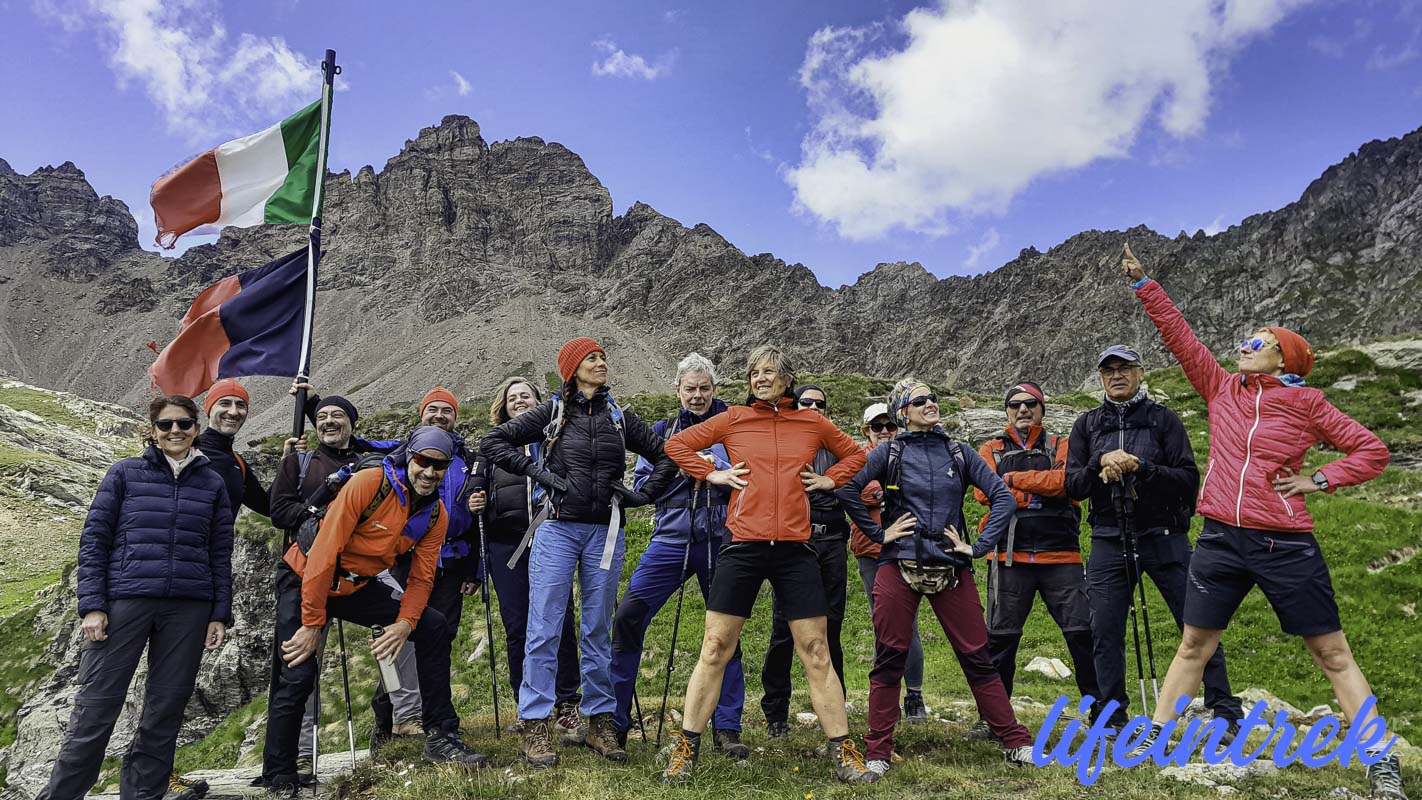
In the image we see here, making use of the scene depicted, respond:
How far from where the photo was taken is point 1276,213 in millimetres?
148000

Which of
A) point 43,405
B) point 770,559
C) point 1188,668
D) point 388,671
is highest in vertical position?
point 43,405

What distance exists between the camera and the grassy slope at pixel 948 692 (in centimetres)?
602

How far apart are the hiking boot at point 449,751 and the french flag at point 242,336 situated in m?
5.10

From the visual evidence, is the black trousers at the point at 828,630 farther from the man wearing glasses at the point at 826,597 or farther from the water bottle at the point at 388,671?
the water bottle at the point at 388,671

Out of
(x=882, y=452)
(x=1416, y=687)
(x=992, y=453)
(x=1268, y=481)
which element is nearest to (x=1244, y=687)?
(x=1416, y=687)

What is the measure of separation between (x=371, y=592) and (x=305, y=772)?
1.93 m

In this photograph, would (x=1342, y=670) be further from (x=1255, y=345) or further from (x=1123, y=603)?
(x=1255, y=345)

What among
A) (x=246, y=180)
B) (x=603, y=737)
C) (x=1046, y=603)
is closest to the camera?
(x=603, y=737)

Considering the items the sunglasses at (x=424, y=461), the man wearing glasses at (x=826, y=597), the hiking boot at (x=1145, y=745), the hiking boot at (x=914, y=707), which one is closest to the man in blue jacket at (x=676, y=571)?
the man wearing glasses at (x=826, y=597)

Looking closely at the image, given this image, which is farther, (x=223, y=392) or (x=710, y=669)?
(x=223, y=392)

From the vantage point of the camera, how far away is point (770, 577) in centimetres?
662

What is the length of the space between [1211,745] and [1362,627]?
31.8 ft

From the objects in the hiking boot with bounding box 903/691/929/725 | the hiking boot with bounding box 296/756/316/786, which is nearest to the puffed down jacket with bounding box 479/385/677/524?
the hiking boot with bounding box 296/756/316/786

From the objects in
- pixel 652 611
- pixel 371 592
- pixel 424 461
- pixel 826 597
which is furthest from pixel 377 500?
pixel 826 597
